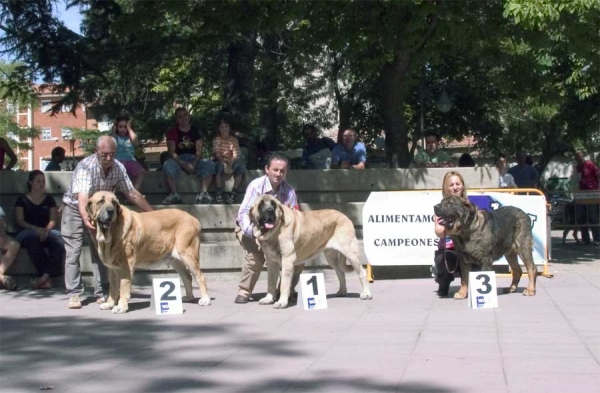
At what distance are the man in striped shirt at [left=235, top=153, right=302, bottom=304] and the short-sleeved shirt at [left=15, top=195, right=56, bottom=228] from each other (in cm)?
336

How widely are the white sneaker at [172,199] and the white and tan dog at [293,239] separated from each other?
375cm

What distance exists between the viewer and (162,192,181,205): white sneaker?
576 inches

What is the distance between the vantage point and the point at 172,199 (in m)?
14.7

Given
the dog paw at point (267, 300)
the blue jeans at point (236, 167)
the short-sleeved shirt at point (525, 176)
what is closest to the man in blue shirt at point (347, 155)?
the blue jeans at point (236, 167)

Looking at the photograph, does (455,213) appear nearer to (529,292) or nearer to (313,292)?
(529,292)

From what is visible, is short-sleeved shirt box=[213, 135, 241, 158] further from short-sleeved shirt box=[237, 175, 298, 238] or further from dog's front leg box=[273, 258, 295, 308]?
dog's front leg box=[273, 258, 295, 308]

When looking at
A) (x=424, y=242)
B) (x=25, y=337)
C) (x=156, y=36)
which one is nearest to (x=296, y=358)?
(x=25, y=337)

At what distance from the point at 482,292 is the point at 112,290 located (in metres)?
4.32

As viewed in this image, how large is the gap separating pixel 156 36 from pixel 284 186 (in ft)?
24.8

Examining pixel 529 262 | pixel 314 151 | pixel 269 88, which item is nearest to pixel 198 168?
pixel 314 151

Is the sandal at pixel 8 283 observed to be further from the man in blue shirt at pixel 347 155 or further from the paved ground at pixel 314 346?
the man in blue shirt at pixel 347 155

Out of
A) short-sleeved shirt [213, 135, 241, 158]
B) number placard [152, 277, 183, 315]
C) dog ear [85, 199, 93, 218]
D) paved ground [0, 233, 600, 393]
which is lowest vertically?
paved ground [0, 233, 600, 393]

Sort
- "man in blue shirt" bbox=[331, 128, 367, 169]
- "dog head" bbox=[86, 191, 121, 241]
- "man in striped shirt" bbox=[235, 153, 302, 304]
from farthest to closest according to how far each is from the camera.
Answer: "man in blue shirt" bbox=[331, 128, 367, 169] < "man in striped shirt" bbox=[235, 153, 302, 304] < "dog head" bbox=[86, 191, 121, 241]

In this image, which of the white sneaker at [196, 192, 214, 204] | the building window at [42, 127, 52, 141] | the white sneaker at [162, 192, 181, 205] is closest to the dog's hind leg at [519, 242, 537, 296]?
the white sneaker at [196, 192, 214, 204]
